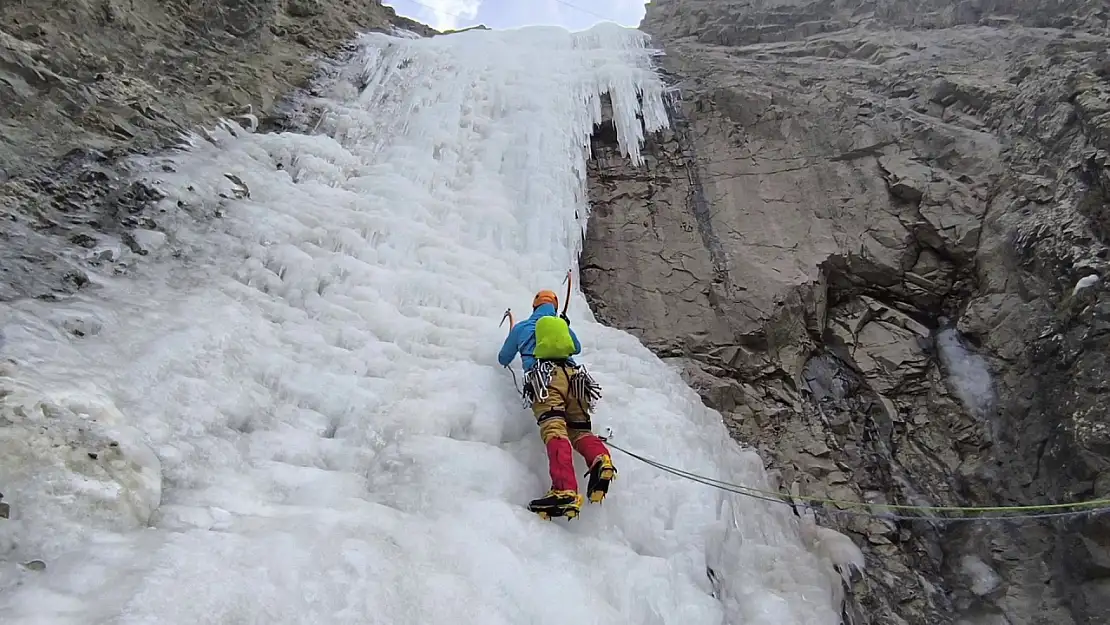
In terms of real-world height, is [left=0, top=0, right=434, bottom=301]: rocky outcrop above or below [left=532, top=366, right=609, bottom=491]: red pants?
above

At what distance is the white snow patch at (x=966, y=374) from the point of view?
19.1 feet

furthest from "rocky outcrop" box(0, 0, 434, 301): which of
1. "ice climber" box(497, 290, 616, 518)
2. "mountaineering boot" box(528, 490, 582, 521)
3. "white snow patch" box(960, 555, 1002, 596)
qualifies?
"white snow patch" box(960, 555, 1002, 596)

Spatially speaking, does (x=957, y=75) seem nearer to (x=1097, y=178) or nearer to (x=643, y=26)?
(x=1097, y=178)

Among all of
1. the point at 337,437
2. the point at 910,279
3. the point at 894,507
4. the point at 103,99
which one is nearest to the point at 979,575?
the point at 894,507

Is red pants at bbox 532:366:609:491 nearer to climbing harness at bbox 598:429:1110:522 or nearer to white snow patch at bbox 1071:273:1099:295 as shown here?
climbing harness at bbox 598:429:1110:522

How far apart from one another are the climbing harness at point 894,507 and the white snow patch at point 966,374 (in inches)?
35.7

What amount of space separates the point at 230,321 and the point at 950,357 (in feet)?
19.6

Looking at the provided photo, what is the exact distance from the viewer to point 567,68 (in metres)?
9.64

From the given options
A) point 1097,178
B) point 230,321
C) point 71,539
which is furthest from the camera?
point 1097,178

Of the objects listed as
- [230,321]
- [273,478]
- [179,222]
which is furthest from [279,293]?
[273,478]

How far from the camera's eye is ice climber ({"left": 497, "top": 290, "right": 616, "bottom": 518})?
3713 millimetres

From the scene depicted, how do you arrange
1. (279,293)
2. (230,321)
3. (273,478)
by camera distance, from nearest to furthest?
(273,478)
(230,321)
(279,293)

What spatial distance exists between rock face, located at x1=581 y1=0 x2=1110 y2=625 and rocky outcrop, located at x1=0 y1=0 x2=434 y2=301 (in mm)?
3960

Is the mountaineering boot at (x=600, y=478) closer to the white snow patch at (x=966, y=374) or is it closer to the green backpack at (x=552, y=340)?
the green backpack at (x=552, y=340)
